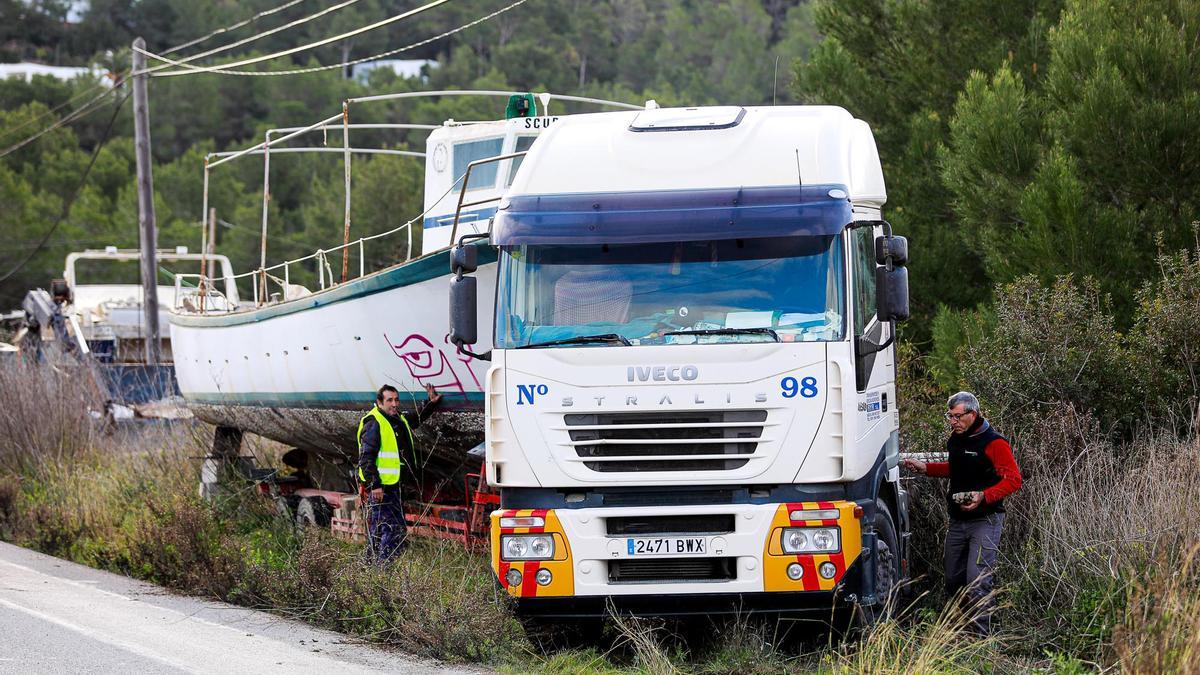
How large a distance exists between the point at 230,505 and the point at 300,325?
2809 mm

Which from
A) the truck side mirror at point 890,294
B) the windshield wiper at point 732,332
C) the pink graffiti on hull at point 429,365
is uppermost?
the truck side mirror at point 890,294

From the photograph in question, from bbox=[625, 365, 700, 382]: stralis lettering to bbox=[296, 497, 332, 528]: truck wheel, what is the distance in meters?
7.68

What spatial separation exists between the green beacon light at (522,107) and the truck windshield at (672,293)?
16.5 ft

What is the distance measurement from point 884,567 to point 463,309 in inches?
121

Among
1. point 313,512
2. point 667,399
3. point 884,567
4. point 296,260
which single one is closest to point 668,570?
point 667,399

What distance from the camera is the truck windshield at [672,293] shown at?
8.91 m

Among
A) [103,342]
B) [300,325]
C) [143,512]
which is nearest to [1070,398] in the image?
[300,325]

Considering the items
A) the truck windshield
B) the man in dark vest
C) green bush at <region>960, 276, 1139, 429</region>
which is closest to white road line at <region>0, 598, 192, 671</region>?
the truck windshield

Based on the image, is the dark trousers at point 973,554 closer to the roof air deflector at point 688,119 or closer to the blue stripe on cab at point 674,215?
the blue stripe on cab at point 674,215

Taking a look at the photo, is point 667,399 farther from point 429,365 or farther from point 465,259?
point 429,365

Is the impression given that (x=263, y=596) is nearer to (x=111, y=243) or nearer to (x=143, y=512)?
(x=143, y=512)

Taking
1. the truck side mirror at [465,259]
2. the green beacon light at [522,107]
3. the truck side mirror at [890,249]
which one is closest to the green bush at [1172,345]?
the truck side mirror at [890,249]

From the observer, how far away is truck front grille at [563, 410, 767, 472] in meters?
8.78

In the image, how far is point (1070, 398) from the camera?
11.6 meters
